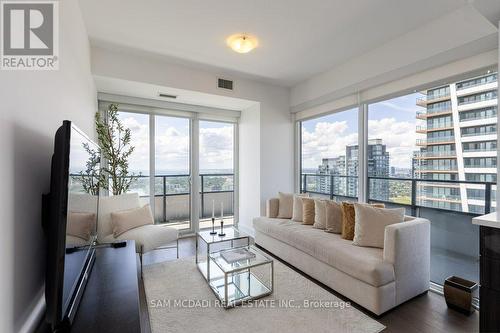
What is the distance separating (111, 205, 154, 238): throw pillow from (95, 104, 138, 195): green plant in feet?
1.92

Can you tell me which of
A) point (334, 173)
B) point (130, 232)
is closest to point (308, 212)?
point (334, 173)

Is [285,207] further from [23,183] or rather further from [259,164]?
[23,183]

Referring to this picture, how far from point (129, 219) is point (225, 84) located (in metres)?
2.45

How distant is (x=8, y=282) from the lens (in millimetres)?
838

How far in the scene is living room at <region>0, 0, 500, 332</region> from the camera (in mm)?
1072

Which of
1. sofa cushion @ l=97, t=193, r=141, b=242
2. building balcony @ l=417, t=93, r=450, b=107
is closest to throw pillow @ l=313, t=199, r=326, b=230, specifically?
building balcony @ l=417, t=93, r=450, b=107

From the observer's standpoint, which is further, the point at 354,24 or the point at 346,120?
the point at 346,120

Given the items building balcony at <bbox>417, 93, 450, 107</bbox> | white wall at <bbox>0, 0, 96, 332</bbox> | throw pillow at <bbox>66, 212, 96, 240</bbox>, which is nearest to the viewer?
white wall at <bbox>0, 0, 96, 332</bbox>

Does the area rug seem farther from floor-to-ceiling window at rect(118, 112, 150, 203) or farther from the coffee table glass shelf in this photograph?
floor-to-ceiling window at rect(118, 112, 150, 203)

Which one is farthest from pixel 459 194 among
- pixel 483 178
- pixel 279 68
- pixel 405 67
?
pixel 279 68

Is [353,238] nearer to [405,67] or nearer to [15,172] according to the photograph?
[405,67]

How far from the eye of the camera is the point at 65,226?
36.5 inches

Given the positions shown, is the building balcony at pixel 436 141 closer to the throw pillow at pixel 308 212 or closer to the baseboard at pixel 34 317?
the throw pillow at pixel 308 212

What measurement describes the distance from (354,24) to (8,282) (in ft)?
10.5
